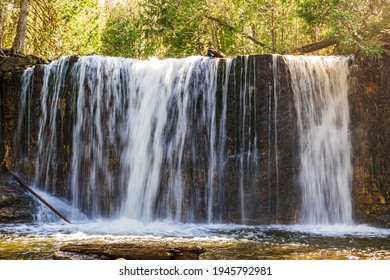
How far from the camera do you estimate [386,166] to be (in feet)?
37.2

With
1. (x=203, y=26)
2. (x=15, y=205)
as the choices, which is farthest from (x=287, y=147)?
(x=203, y=26)

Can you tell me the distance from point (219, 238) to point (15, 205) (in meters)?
4.78

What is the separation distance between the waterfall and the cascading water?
0.07 ft

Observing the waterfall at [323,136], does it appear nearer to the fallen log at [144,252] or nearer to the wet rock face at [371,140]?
the wet rock face at [371,140]

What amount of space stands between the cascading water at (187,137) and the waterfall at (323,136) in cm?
2

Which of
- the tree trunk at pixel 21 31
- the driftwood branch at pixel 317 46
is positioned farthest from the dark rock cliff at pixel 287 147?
the tree trunk at pixel 21 31

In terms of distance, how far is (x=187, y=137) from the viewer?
11.9 metres

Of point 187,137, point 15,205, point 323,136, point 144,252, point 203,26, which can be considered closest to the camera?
point 144,252

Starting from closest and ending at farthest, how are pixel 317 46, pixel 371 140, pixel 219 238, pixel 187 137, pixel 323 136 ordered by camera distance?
pixel 219 238 → pixel 371 140 → pixel 323 136 → pixel 187 137 → pixel 317 46

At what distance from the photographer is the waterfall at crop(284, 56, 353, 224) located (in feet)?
37.2

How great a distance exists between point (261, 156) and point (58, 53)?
12077mm

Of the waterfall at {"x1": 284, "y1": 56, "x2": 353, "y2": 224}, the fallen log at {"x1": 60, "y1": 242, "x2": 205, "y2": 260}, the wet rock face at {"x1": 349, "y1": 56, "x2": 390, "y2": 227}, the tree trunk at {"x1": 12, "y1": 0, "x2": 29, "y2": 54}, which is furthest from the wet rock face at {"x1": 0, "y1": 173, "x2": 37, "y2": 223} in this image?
the wet rock face at {"x1": 349, "y1": 56, "x2": 390, "y2": 227}

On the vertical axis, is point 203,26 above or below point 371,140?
above

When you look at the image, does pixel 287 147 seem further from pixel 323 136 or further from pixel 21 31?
pixel 21 31
